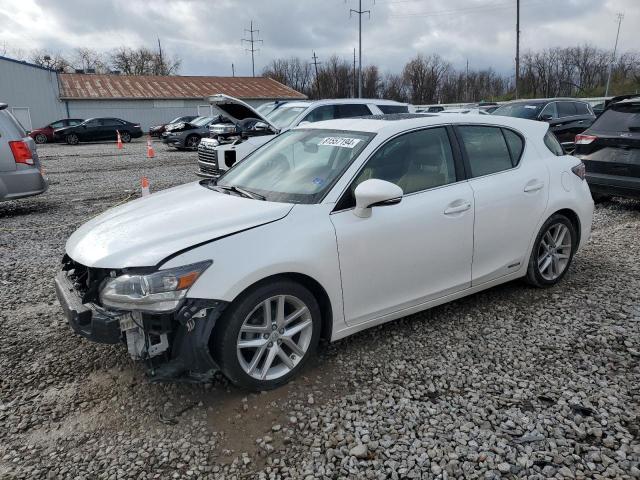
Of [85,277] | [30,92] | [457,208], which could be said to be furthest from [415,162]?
[30,92]

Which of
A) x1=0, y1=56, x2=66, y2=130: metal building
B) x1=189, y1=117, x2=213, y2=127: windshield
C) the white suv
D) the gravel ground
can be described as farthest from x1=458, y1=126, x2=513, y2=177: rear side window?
x1=0, y1=56, x2=66, y2=130: metal building

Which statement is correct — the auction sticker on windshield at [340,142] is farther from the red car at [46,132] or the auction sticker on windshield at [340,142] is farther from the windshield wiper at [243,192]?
the red car at [46,132]

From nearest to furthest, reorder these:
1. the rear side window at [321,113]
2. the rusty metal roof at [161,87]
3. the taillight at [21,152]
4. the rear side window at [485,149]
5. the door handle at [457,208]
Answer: the door handle at [457,208] < the rear side window at [485,149] < the taillight at [21,152] < the rear side window at [321,113] < the rusty metal roof at [161,87]

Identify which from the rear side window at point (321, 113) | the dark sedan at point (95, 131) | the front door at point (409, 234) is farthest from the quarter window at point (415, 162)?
the dark sedan at point (95, 131)

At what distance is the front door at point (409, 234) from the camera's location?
3.28 meters

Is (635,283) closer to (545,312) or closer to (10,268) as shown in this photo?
(545,312)

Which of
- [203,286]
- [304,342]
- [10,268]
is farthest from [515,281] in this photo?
[10,268]

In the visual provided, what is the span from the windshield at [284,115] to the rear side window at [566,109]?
7455 millimetres

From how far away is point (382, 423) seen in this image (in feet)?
9.21

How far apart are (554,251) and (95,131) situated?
29.2 metres

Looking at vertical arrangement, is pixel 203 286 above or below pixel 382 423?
above

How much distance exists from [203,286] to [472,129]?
260 centimetres

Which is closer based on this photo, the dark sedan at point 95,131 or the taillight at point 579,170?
the taillight at point 579,170

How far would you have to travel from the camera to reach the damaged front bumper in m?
2.73
